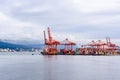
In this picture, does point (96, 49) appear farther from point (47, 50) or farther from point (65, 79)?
point (65, 79)

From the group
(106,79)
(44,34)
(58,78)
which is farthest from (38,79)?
(44,34)

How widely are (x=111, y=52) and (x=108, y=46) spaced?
4033mm

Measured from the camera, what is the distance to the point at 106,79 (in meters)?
33.0

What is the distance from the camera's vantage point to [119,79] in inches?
1315

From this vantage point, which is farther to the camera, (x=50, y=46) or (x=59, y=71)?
(x=50, y=46)

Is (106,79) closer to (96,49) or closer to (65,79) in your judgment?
(65,79)

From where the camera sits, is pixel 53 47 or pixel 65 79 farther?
pixel 53 47

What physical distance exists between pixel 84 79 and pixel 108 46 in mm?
137507

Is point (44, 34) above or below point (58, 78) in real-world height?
above

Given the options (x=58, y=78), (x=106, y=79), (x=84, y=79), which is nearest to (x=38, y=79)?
(x=58, y=78)

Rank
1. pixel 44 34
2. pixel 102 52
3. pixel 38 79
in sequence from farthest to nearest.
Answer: pixel 102 52
pixel 44 34
pixel 38 79

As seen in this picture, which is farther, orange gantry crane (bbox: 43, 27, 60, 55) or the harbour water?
orange gantry crane (bbox: 43, 27, 60, 55)

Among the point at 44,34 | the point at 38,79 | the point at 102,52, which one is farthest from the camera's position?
the point at 102,52

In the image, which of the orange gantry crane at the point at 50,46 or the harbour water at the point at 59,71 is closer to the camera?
the harbour water at the point at 59,71
